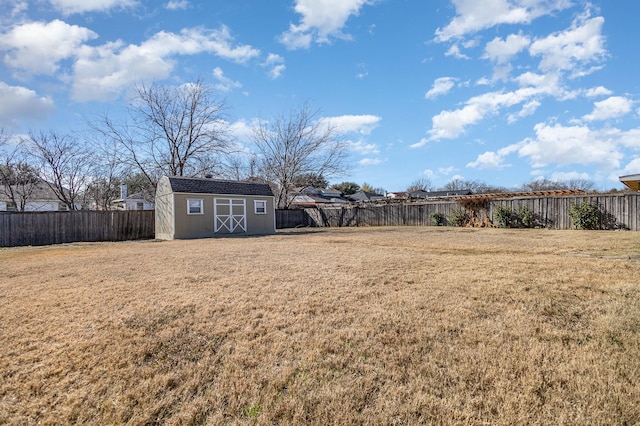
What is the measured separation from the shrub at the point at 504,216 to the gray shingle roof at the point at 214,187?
1203 centimetres

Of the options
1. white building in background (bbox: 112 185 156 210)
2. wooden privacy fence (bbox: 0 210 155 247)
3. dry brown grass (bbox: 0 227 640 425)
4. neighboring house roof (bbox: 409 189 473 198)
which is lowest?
dry brown grass (bbox: 0 227 640 425)

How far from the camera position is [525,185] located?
41562mm

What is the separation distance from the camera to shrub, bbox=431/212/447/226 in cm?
1833

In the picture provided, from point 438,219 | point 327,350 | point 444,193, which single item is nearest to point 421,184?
point 444,193

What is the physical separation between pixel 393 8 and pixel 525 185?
4042cm

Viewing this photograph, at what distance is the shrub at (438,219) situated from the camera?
18328mm

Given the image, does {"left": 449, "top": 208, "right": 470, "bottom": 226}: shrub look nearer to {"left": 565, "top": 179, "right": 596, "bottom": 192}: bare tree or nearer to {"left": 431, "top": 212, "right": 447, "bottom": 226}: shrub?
{"left": 431, "top": 212, "right": 447, "bottom": 226}: shrub

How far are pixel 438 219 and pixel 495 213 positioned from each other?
3309 millimetres

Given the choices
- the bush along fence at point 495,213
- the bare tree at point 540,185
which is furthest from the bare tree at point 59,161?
the bare tree at point 540,185

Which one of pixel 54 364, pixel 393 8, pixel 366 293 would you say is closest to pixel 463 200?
pixel 393 8

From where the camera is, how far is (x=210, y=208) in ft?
51.3

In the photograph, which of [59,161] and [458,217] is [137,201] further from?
[458,217]

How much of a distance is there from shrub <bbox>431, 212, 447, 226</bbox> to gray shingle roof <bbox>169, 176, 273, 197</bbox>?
31.9 ft

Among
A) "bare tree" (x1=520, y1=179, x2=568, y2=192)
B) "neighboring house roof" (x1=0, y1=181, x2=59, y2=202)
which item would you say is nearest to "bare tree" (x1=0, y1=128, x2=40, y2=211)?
"neighboring house roof" (x1=0, y1=181, x2=59, y2=202)
